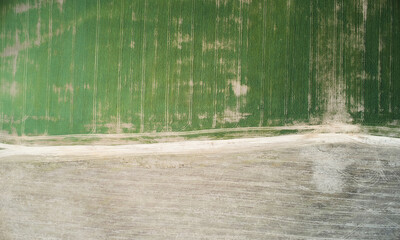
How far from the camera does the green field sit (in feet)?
6.55

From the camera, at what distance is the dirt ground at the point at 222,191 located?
1905 mm

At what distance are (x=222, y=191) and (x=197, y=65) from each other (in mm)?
911

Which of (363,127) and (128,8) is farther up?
(128,8)

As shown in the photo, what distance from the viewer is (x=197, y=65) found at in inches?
80.4

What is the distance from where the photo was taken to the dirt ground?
1.91 metres

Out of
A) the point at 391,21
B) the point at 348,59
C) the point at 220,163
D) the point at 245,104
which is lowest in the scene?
the point at 220,163

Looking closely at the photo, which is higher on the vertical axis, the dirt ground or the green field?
the green field

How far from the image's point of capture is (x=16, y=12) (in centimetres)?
214

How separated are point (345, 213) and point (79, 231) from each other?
1842 mm

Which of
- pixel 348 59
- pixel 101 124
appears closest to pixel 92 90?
pixel 101 124

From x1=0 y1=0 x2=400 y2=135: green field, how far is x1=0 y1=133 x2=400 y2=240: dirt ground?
19 cm

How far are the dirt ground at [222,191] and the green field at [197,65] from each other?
19 cm

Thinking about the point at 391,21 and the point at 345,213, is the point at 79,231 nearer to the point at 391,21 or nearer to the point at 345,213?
the point at 345,213

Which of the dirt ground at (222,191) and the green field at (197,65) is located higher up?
the green field at (197,65)
